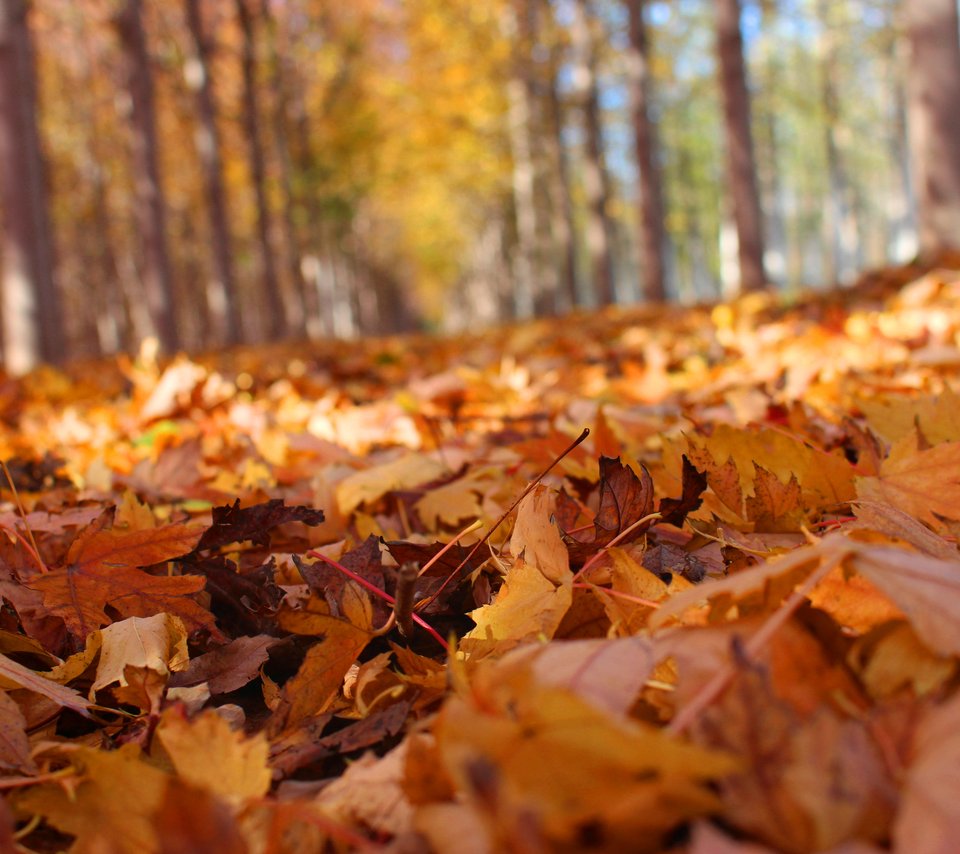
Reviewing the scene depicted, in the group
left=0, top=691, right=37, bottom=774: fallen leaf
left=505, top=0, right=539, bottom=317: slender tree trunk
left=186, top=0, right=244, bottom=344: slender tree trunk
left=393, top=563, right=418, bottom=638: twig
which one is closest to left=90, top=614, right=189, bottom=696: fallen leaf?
left=0, top=691, right=37, bottom=774: fallen leaf

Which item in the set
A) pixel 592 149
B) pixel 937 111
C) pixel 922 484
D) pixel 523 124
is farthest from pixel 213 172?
pixel 922 484

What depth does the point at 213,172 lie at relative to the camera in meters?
12.8

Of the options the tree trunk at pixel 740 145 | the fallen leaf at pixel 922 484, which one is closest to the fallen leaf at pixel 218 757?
the fallen leaf at pixel 922 484

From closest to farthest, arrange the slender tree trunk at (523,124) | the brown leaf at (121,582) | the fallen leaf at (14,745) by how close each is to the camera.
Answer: the fallen leaf at (14,745)
the brown leaf at (121,582)
the slender tree trunk at (523,124)

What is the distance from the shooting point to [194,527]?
1.14 m

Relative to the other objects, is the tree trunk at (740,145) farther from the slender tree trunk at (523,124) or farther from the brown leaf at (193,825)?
the brown leaf at (193,825)

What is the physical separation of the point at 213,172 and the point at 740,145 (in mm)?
7459

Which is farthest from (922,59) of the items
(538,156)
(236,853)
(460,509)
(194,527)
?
(538,156)

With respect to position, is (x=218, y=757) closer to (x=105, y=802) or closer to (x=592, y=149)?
(x=105, y=802)

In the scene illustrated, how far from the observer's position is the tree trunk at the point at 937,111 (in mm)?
6145

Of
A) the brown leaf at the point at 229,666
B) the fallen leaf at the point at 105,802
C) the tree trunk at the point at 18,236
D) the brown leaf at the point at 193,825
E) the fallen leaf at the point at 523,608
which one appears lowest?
the brown leaf at the point at 229,666

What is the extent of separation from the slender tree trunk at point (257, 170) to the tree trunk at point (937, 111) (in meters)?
10.2

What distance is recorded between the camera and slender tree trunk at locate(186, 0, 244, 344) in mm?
12445

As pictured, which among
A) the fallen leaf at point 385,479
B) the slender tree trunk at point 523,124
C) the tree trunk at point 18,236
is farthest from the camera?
the slender tree trunk at point 523,124
